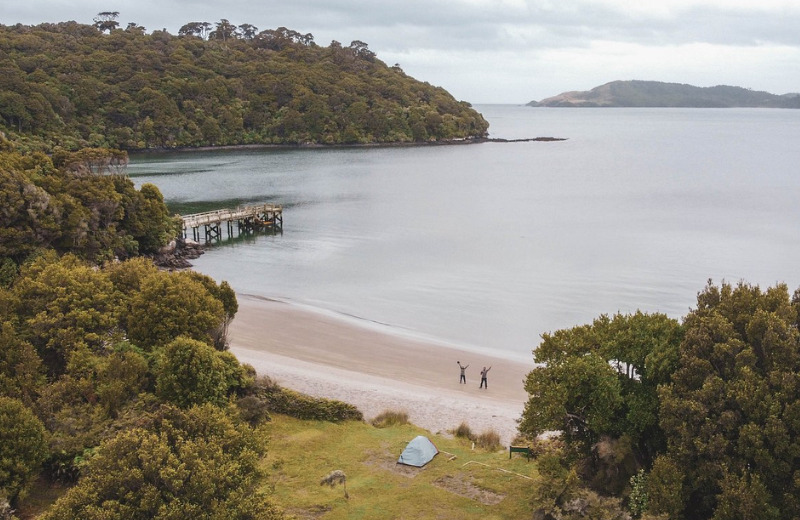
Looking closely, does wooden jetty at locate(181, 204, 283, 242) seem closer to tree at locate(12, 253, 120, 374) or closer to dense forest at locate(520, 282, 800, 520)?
tree at locate(12, 253, 120, 374)

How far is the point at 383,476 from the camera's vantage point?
58.7 feet

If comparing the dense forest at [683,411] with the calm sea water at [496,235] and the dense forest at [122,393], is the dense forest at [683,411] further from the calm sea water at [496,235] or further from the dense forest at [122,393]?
the calm sea water at [496,235]

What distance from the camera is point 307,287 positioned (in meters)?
43.2

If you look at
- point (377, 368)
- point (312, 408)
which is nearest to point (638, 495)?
point (312, 408)

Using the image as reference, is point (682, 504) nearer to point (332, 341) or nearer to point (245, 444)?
point (245, 444)

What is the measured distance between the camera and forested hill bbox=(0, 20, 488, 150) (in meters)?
119

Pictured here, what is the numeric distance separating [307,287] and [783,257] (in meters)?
35.3

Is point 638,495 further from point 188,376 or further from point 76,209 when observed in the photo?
point 76,209

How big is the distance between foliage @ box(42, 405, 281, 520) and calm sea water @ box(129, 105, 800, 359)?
69.7 ft

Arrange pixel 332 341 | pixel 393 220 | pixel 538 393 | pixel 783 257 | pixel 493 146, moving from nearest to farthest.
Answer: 1. pixel 538 393
2. pixel 332 341
3. pixel 783 257
4. pixel 393 220
5. pixel 493 146

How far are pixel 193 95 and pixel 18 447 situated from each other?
443 feet

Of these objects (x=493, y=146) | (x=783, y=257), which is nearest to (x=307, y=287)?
(x=783, y=257)

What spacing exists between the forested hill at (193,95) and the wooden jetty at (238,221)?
54.1 m

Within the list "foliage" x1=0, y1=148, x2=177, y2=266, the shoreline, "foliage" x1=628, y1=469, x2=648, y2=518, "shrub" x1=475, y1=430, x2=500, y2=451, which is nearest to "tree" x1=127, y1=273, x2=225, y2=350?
"shrub" x1=475, y1=430, x2=500, y2=451
